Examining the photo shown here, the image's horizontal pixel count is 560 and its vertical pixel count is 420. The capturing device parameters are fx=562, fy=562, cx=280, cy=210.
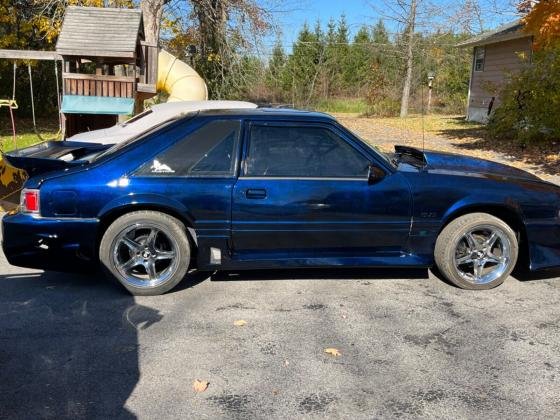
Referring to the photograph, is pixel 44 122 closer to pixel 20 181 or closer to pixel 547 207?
pixel 20 181

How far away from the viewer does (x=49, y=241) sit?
438 centimetres

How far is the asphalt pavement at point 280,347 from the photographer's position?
3.06 meters

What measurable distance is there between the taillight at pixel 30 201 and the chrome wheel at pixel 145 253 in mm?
684

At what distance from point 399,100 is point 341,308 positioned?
28811 mm

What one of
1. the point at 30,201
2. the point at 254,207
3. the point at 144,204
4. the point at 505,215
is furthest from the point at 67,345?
the point at 505,215

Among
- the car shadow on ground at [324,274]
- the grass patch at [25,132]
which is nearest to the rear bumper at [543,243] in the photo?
the car shadow on ground at [324,274]

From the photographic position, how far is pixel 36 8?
19.3 meters

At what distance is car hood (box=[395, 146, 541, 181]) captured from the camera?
4.81 m

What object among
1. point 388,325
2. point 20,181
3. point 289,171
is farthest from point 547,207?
point 20,181

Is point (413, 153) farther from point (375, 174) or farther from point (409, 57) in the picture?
point (409, 57)

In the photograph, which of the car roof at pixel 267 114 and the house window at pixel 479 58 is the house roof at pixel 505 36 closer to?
the house window at pixel 479 58

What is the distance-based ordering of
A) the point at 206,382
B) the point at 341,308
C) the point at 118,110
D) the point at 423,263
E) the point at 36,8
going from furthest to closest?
the point at 36,8
the point at 118,110
the point at 423,263
the point at 341,308
the point at 206,382

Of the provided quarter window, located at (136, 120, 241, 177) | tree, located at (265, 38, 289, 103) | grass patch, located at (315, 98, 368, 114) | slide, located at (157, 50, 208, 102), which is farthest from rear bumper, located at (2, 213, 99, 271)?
grass patch, located at (315, 98, 368, 114)

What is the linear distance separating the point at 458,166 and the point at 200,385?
3068 millimetres
